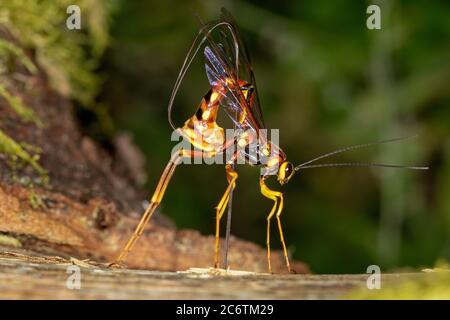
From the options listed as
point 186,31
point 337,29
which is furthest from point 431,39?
point 186,31

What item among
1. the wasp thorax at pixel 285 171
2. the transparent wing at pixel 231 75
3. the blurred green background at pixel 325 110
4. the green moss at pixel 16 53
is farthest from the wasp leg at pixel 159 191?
the blurred green background at pixel 325 110

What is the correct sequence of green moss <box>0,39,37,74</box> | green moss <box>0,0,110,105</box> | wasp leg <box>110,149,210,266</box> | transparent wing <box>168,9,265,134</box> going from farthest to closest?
green moss <box>0,0,110,105</box> < green moss <box>0,39,37,74</box> < transparent wing <box>168,9,265,134</box> < wasp leg <box>110,149,210,266</box>

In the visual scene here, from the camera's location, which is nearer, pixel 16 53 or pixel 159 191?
pixel 159 191

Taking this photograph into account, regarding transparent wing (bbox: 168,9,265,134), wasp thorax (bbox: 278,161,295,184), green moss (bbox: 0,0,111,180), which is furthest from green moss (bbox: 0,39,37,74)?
wasp thorax (bbox: 278,161,295,184)

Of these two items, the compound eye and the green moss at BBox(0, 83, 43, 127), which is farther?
the green moss at BBox(0, 83, 43, 127)

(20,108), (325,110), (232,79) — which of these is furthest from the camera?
(325,110)

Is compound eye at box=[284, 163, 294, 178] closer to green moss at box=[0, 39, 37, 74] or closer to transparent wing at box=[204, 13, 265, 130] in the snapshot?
transparent wing at box=[204, 13, 265, 130]

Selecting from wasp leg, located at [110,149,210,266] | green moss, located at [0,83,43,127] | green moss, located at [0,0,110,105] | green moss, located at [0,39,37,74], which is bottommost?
wasp leg, located at [110,149,210,266]

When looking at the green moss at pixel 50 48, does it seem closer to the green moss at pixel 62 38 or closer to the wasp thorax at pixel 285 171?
the green moss at pixel 62 38

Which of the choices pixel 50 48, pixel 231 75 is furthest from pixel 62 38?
pixel 231 75

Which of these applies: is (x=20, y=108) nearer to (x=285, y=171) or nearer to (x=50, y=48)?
(x=50, y=48)
